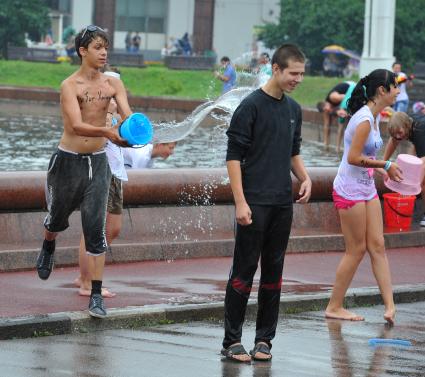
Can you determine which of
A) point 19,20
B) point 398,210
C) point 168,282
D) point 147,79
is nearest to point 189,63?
point 147,79

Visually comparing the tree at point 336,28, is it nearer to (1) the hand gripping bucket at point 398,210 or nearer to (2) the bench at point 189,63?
(2) the bench at point 189,63

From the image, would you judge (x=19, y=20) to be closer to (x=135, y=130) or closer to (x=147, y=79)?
(x=147, y=79)

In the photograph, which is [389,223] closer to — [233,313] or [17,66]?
[233,313]

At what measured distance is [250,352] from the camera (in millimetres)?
7562

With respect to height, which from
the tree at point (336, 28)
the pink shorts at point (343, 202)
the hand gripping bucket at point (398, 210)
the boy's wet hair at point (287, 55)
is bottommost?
the hand gripping bucket at point (398, 210)

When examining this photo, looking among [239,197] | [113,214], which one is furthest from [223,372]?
[113,214]

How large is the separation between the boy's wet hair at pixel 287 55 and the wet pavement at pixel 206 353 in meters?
1.61

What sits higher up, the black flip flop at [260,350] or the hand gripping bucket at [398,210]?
the hand gripping bucket at [398,210]

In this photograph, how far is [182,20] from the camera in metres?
73.2

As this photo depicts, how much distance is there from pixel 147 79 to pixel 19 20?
9897mm

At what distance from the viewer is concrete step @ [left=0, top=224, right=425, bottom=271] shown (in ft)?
33.7

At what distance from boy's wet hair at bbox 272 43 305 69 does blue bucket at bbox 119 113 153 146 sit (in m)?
0.93

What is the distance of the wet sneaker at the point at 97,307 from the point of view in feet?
Answer: 27.0

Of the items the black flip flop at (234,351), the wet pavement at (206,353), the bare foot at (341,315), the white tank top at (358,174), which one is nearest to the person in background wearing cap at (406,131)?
the white tank top at (358,174)
